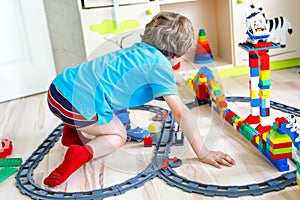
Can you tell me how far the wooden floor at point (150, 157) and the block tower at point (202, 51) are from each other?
0.99 feet

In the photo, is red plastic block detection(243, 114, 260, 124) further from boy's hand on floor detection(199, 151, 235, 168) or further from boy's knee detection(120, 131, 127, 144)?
boy's knee detection(120, 131, 127, 144)

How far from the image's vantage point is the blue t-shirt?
119 centimetres

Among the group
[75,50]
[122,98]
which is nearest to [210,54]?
[75,50]

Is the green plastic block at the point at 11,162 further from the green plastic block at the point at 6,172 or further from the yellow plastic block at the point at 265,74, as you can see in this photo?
the yellow plastic block at the point at 265,74

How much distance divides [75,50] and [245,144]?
1122 millimetres

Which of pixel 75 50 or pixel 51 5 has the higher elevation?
pixel 51 5

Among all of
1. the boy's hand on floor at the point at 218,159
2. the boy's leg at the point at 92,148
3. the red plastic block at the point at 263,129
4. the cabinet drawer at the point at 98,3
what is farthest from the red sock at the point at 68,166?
the cabinet drawer at the point at 98,3

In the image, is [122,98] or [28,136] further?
[28,136]

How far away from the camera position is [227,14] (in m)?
1.96

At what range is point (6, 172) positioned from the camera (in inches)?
49.0

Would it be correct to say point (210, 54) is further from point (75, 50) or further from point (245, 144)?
point (245, 144)

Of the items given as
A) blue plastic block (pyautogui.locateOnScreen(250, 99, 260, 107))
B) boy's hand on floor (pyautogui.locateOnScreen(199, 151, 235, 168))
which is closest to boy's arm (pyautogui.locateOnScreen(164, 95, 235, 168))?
boy's hand on floor (pyautogui.locateOnScreen(199, 151, 235, 168))

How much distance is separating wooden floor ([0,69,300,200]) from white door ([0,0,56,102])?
0.22 meters

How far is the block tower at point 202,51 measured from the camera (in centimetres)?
202
